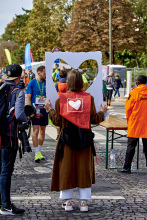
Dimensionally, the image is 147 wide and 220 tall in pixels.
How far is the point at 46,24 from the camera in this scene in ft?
163

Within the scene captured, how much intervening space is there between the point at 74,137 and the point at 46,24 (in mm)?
46506

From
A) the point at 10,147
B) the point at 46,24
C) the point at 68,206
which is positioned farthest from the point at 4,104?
the point at 46,24

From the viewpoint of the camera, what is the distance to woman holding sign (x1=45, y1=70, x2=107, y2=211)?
179 inches

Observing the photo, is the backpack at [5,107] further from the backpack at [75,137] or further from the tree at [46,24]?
the tree at [46,24]

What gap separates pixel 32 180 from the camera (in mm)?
6234

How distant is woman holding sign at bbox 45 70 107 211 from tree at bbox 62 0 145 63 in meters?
40.1

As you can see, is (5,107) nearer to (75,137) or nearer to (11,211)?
(75,137)

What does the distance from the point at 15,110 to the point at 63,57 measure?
1.05m

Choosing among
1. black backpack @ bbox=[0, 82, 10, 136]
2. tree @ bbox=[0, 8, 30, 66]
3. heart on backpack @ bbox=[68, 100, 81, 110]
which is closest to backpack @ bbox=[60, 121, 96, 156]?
heart on backpack @ bbox=[68, 100, 81, 110]

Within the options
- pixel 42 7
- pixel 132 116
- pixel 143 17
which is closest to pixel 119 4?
pixel 42 7

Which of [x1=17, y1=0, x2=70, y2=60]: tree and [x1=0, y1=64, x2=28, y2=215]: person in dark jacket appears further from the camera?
[x1=17, y1=0, x2=70, y2=60]: tree

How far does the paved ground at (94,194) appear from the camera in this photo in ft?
15.3

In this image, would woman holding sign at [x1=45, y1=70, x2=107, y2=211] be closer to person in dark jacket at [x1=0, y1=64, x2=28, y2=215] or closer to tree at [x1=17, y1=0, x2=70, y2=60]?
person in dark jacket at [x1=0, y1=64, x2=28, y2=215]

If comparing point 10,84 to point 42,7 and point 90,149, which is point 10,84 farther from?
point 42,7
